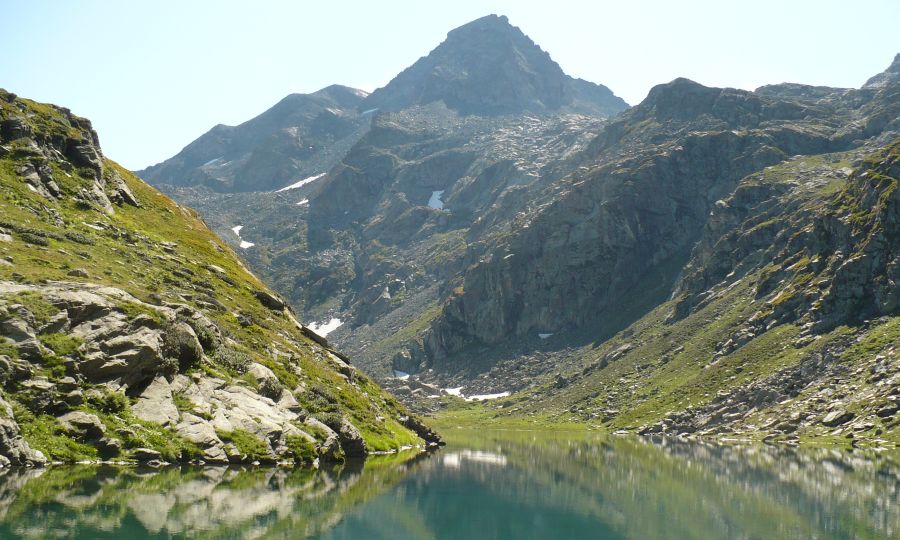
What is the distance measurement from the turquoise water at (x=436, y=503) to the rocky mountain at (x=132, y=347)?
309 cm

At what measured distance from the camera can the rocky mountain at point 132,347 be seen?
38.6 meters

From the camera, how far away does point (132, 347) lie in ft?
141

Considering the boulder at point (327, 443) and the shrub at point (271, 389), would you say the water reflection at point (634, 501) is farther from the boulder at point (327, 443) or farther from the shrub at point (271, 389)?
the shrub at point (271, 389)

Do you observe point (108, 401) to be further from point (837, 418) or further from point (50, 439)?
point (837, 418)

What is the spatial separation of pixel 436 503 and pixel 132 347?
67.8 ft

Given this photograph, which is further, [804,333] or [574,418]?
[574,418]

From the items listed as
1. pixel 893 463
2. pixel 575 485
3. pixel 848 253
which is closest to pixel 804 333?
pixel 848 253

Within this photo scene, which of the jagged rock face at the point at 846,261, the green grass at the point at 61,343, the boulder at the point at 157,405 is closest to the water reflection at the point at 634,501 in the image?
the boulder at the point at 157,405

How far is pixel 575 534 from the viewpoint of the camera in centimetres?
3294

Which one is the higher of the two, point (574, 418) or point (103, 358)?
point (103, 358)

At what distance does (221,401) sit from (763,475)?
4709 centimetres

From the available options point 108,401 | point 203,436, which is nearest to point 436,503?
point 203,436

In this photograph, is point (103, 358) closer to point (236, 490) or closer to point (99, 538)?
point (236, 490)

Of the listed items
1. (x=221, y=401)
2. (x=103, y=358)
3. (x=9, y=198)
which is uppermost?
(x=9, y=198)
